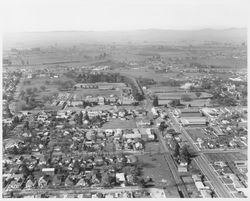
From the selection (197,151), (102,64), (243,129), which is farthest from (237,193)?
(102,64)

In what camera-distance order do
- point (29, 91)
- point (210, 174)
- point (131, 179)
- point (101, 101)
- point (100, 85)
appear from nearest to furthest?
1. point (131, 179)
2. point (210, 174)
3. point (29, 91)
4. point (101, 101)
5. point (100, 85)

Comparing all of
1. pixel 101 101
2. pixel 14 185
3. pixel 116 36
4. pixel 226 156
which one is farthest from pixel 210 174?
pixel 101 101

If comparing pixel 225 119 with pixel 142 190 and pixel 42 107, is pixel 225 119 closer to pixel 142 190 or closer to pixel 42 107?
pixel 142 190

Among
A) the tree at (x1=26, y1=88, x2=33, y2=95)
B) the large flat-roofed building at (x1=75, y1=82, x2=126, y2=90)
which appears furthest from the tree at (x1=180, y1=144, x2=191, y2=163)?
the tree at (x1=26, y1=88, x2=33, y2=95)

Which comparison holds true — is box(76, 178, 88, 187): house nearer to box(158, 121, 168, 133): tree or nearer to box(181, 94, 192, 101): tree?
box(158, 121, 168, 133): tree

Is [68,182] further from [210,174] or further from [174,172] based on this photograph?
[210,174]

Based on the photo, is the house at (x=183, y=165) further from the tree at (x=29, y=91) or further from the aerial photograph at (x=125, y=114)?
the tree at (x=29, y=91)
